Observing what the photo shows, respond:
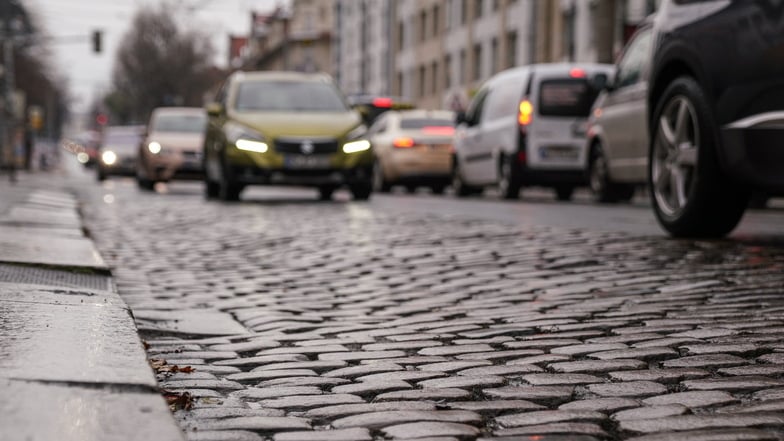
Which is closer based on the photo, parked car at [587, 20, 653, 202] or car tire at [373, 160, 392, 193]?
parked car at [587, 20, 653, 202]

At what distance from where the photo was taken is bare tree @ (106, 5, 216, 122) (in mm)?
91500

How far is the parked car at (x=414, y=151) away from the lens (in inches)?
883

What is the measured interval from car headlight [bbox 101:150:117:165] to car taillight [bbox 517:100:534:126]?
17.1 meters

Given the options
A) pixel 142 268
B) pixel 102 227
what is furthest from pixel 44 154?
pixel 142 268

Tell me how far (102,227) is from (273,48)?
311 feet

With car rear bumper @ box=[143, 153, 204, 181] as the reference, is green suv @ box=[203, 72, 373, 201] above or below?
above

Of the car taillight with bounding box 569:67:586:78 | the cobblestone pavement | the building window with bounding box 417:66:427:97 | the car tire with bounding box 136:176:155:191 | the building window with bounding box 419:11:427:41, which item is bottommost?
the car tire with bounding box 136:176:155:191

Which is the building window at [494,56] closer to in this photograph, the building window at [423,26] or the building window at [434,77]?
the building window at [434,77]

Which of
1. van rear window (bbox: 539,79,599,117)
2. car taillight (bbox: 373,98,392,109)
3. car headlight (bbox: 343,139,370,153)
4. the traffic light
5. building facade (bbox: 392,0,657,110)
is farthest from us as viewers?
the traffic light

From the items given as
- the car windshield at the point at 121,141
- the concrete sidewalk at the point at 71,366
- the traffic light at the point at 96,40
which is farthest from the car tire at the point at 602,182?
the traffic light at the point at 96,40

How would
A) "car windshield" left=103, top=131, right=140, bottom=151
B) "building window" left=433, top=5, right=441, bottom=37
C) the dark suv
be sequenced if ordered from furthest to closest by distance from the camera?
"building window" left=433, top=5, right=441, bottom=37
"car windshield" left=103, top=131, right=140, bottom=151
the dark suv

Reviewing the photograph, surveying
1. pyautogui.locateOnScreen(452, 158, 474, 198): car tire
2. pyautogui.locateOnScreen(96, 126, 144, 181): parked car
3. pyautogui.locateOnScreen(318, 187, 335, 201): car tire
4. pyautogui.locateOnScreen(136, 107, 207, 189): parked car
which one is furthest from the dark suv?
pyautogui.locateOnScreen(96, 126, 144, 181): parked car

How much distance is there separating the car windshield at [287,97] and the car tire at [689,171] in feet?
28.9

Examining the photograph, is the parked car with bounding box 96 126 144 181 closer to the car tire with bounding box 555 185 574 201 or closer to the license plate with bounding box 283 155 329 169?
the car tire with bounding box 555 185 574 201
